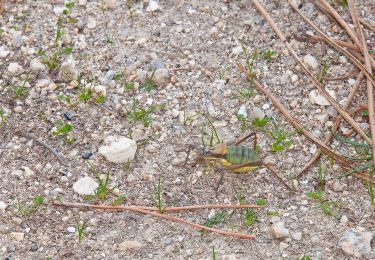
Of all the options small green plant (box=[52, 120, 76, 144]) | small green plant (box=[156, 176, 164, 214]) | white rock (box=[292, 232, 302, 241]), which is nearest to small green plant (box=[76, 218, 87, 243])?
small green plant (box=[156, 176, 164, 214])

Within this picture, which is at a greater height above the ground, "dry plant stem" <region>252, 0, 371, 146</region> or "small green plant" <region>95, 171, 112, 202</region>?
"dry plant stem" <region>252, 0, 371, 146</region>

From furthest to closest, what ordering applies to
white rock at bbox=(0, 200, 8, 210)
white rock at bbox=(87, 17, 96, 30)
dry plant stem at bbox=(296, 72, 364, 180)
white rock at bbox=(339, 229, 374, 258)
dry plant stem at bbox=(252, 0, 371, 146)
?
white rock at bbox=(87, 17, 96, 30) → dry plant stem at bbox=(252, 0, 371, 146) → dry plant stem at bbox=(296, 72, 364, 180) → white rock at bbox=(0, 200, 8, 210) → white rock at bbox=(339, 229, 374, 258)

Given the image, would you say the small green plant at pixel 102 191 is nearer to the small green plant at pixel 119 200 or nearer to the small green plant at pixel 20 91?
the small green plant at pixel 119 200

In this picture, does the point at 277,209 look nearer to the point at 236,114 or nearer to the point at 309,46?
the point at 236,114

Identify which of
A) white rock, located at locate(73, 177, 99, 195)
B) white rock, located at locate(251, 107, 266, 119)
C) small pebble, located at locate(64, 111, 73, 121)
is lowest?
white rock, located at locate(73, 177, 99, 195)

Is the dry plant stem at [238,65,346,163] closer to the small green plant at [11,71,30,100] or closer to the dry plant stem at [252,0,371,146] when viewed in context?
the dry plant stem at [252,0,371,146]

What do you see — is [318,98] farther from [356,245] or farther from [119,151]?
[119,151]

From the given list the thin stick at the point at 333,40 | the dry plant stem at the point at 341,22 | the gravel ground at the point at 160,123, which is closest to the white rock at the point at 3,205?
the gravel ground at the point at 160,123

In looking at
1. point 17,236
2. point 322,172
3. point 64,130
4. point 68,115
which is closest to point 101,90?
point 68,115
